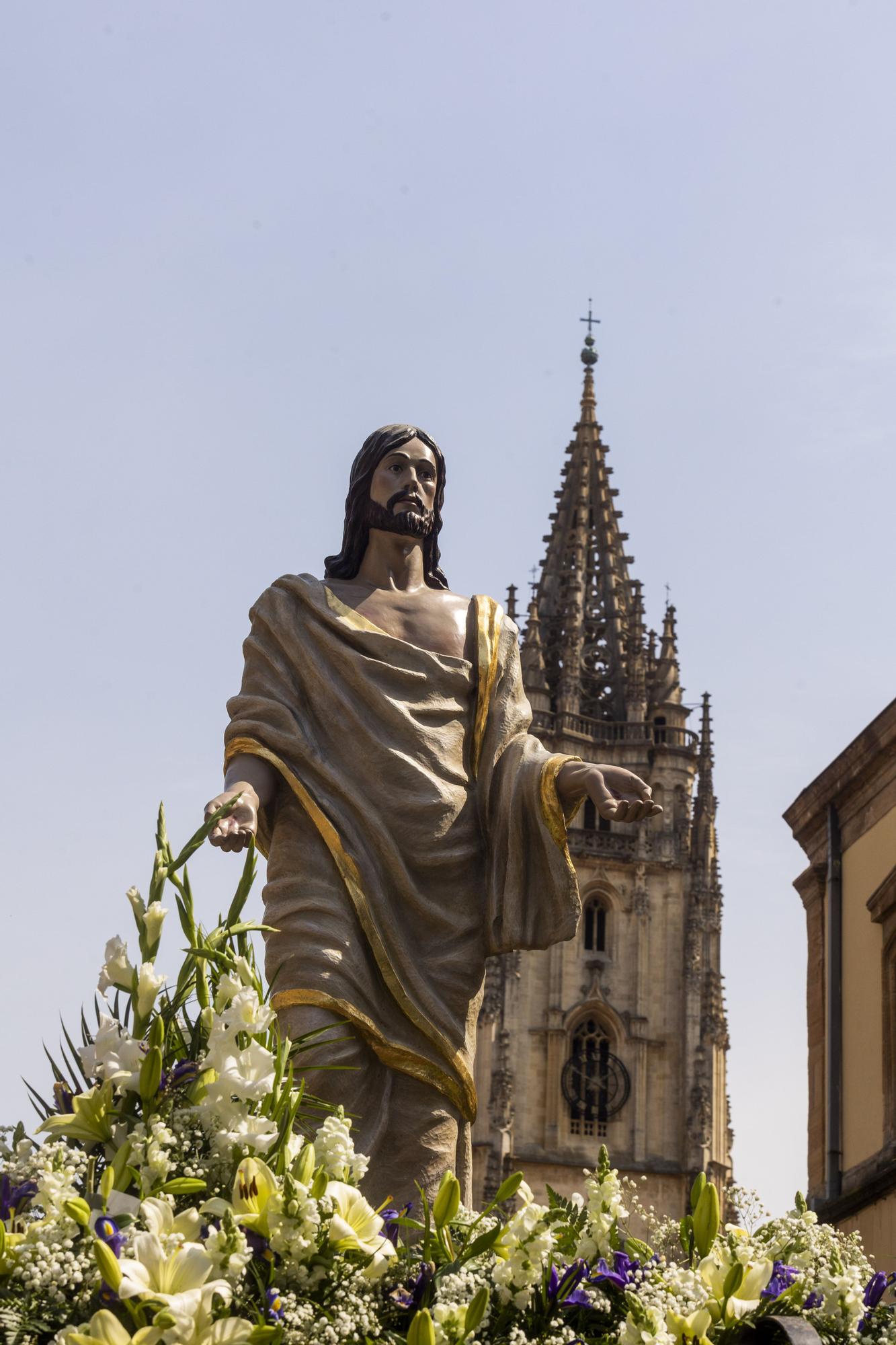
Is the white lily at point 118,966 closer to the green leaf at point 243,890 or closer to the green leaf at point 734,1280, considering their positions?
the green leaf at point 243,890

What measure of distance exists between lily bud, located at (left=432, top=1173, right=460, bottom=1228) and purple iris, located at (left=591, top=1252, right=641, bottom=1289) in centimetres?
32

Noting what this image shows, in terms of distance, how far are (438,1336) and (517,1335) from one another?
0.17m

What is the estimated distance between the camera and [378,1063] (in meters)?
5.67

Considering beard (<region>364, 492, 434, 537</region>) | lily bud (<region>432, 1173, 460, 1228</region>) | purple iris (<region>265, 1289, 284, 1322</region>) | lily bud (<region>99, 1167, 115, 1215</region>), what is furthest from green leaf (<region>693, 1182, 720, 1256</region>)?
beard (<region>364, 492, 434, 537</region>)

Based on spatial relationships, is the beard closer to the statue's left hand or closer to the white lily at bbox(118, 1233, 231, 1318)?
A: the statue's left hand

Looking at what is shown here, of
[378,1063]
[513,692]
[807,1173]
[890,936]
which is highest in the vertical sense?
[890,936]

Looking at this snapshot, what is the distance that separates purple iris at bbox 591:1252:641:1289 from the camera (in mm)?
4051

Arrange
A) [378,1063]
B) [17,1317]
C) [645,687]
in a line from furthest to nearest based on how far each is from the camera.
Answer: [645,687] → [378,1063] → [17,1317]

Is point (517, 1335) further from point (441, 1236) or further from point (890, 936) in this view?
point (890, 936)

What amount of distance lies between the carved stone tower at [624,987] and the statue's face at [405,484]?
7917 cm

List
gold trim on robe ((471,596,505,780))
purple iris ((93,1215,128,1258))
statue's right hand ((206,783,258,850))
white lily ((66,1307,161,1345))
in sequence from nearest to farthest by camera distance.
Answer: white lily ((66,1307,161,1345)) < purple iris ((93,1215,128,1258)) < statue's right hand ((206,783,258,850)) < gold trim on robe ((471,596,505,780))

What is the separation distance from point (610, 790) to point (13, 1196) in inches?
89.9

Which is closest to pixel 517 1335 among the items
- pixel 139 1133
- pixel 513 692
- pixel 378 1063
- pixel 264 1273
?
pixel 264 1273

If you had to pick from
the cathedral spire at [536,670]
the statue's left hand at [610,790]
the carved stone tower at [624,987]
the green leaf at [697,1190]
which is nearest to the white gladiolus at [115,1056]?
the green leaf at [697,1190]
